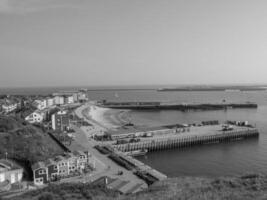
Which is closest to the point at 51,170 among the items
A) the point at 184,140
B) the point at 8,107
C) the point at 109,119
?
the point at 184,140

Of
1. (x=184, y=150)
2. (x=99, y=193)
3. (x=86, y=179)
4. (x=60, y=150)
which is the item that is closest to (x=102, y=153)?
(x=60, y=150)

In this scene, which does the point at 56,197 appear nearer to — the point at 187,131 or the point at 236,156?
the point at 236,156

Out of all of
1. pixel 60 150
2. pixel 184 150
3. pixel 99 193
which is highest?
pixel 99 193

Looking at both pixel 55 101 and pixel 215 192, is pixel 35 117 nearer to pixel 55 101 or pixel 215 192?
pixel 55 101

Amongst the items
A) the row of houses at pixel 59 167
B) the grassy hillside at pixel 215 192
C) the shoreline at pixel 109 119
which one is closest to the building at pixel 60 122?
the shoreline at pixel 109 119

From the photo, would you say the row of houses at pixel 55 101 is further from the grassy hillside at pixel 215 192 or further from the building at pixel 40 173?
the grassy hillside at pixel 215 192

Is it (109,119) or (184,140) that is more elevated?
(109,119)
